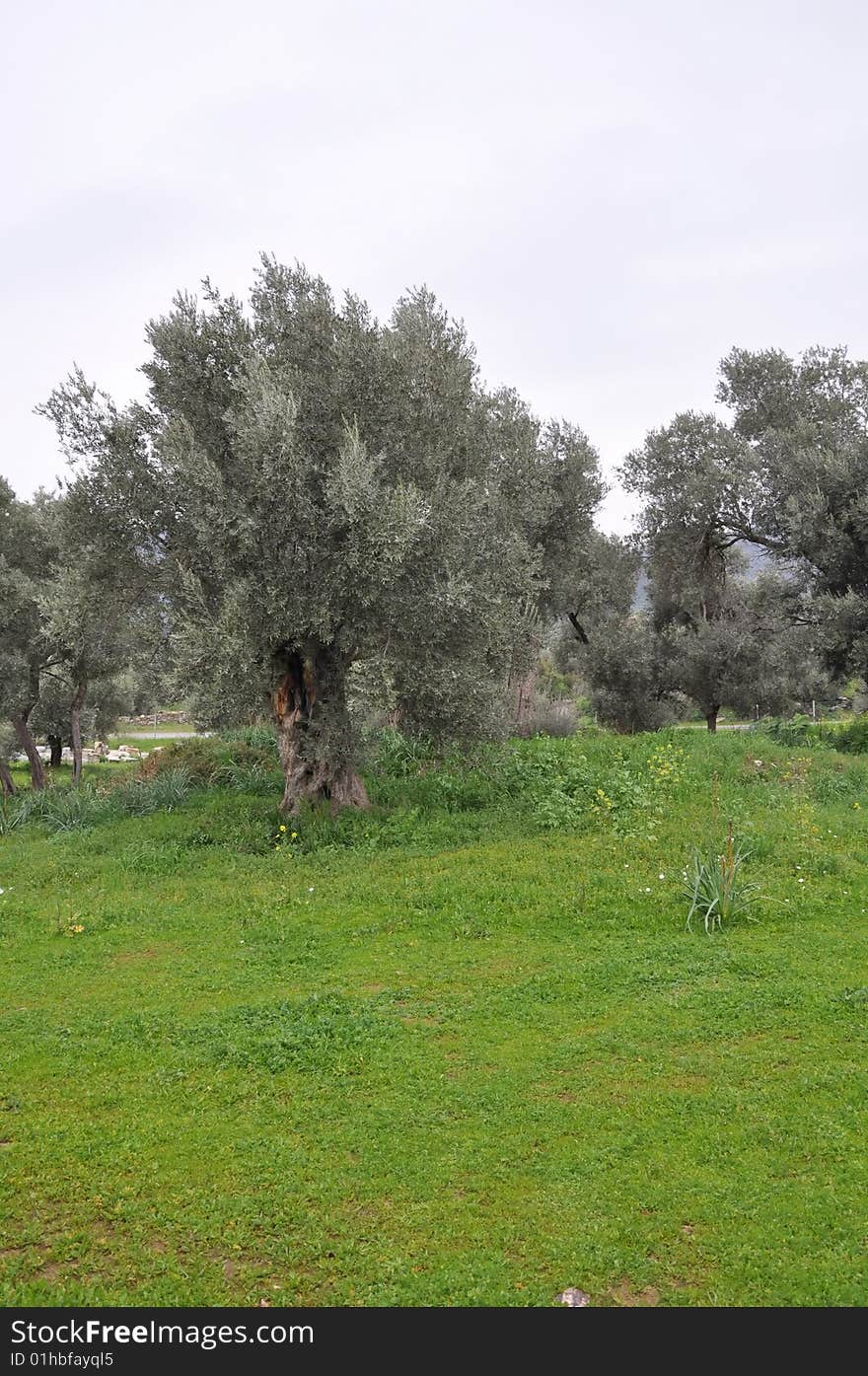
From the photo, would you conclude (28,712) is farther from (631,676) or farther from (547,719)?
(631,676)

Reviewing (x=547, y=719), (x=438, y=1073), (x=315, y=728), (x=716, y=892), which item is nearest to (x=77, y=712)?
(x=547, y=719)

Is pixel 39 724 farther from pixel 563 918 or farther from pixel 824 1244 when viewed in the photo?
pixel 824 1244

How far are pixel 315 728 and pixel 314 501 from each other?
356 centimetres

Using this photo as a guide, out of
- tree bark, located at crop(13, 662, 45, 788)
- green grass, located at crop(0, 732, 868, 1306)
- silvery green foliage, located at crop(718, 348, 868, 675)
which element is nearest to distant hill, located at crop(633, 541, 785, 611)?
silvery green foliage, located at crop(718, 348, 868, 675)

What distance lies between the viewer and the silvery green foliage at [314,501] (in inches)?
484

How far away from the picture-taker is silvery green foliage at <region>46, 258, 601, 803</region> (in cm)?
1228

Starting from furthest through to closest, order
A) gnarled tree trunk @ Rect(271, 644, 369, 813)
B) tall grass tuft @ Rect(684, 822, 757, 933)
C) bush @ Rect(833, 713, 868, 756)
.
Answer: bush @ Rect(833, 713, 868, 756)
gnarled tree trunk @ Rect(271, 644, 369, 813)
tall grass tuft @ Rect(684, 822, 757, 933)

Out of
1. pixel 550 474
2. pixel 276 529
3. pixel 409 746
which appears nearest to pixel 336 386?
pixel 276 529

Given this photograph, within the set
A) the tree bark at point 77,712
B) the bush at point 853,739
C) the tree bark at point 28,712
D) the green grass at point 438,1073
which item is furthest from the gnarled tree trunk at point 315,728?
the tree bark at point 28,712

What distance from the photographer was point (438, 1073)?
6.62 m

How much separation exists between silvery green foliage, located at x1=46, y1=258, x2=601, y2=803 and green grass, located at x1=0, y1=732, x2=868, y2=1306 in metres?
2.95

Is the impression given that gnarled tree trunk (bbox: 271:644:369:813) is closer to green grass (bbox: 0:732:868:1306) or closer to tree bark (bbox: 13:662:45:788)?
green grass (bbox: 0:732:868:1306)

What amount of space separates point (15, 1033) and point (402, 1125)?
3.68 m

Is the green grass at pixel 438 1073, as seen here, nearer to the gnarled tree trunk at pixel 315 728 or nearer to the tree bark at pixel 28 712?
the gnarled tree trunk at pixel 315 728
